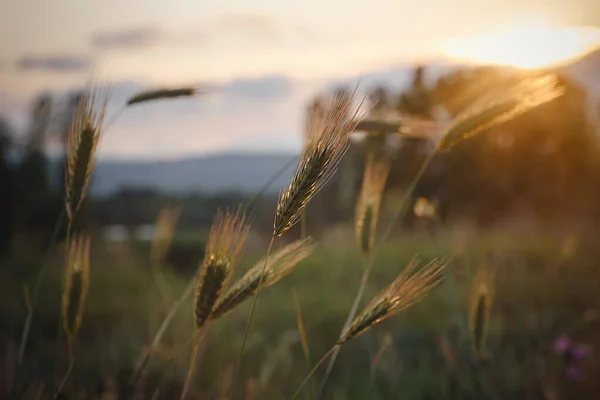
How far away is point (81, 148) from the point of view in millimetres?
655

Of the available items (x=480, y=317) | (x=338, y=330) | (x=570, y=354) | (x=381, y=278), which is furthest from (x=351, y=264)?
(x=480, y=317)

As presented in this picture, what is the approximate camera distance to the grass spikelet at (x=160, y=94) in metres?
0.68

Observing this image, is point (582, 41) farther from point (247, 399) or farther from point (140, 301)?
point (140, 301)

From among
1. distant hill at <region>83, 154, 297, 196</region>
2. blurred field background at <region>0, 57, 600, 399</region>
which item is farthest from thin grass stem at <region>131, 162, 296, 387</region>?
distant hill at <region>83, 154, 297, 196</region>

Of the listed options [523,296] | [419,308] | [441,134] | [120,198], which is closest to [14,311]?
[120,198]

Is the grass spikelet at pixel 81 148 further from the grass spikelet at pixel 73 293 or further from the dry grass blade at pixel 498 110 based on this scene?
the dry grass blade at pixel 498 110

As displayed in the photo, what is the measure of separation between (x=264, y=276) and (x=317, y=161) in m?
0.15

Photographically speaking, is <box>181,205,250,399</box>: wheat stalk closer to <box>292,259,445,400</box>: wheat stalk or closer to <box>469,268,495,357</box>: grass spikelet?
<box>292,259,445,400</box>: wheat stalk

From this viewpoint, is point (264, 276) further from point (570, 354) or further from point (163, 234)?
point (570, 354)

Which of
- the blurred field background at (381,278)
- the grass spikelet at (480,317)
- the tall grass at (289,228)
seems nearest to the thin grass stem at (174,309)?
the tall grass at (289,228)

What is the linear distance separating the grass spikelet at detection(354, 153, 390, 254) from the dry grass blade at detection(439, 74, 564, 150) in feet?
0.40

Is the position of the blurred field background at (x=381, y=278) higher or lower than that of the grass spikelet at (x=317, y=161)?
lower

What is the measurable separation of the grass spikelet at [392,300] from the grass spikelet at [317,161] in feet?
0.36

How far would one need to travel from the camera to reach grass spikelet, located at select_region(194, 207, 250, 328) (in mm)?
582
